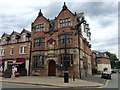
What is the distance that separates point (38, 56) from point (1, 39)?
40.3 feet

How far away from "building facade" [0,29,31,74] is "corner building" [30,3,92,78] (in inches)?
73.4

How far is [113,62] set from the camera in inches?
3772

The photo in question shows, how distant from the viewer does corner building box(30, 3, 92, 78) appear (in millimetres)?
26781

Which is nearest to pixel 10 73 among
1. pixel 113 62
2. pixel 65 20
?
pixel 65 20

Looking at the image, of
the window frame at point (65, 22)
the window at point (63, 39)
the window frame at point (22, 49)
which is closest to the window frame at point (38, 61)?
the window frame at point (22, 49)

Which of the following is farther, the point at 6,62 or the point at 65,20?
the point at 6,62

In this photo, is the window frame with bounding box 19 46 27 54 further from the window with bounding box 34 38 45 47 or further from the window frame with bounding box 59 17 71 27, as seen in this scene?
the window frame with bounding box 59 17 71 27

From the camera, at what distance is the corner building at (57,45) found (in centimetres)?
2678

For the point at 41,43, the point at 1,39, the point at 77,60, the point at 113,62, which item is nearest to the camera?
the point at 77,60

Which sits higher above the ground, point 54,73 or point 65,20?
point 65,20

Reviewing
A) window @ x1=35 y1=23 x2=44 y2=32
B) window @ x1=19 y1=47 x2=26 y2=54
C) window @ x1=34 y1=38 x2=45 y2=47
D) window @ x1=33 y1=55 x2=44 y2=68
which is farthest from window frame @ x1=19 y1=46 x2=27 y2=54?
window @ x1=35 y1=23 x2=44 y2=32

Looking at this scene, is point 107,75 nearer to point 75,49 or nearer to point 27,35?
point 75,49

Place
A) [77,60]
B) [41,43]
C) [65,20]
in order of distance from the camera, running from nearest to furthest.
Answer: [77,60] < [65,20] < [41,43]

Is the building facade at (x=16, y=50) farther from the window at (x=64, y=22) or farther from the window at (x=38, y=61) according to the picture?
the window at (x=64, y=22)
